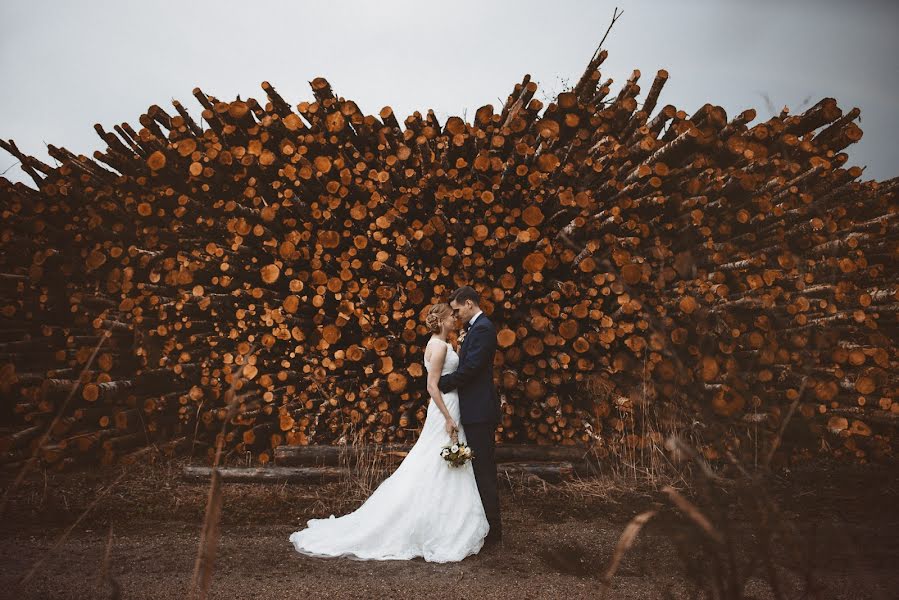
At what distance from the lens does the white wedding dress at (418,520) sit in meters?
3.01

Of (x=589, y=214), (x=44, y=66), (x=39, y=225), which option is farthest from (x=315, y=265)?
(x=44, y=66)

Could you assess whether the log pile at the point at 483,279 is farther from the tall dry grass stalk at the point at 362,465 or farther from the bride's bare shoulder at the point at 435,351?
the bride's bare shoulder at the point at 435,351

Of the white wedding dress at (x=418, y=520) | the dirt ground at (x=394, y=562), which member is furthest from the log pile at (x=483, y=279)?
the white wedding dress at (x=418, y=520)

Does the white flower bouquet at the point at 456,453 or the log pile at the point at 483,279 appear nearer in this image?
the white flower bouquet at the point at 456,453

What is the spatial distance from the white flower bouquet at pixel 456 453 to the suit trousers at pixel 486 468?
71mm

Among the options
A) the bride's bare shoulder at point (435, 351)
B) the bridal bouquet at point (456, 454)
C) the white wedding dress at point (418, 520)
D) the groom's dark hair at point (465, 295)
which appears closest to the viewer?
the white wedding dress at point (418, 520)

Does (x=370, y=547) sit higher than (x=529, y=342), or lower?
lower

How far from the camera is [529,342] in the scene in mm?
4141

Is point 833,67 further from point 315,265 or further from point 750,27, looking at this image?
point 315,265

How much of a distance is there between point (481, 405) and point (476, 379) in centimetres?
15

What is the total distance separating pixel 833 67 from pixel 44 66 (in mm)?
9702

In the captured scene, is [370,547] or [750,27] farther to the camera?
[750,27]

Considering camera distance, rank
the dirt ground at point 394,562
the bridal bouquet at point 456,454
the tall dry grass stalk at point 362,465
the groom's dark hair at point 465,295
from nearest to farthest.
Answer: the dirt ground at point 394,562 → the bridal bouquet at point 456,454 → the groom's dark hair at point 465,295 → the tall dry grass stalk at point 362,465

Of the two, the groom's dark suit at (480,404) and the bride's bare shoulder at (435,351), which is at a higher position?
the bride's bare shoulder at (435,351)
